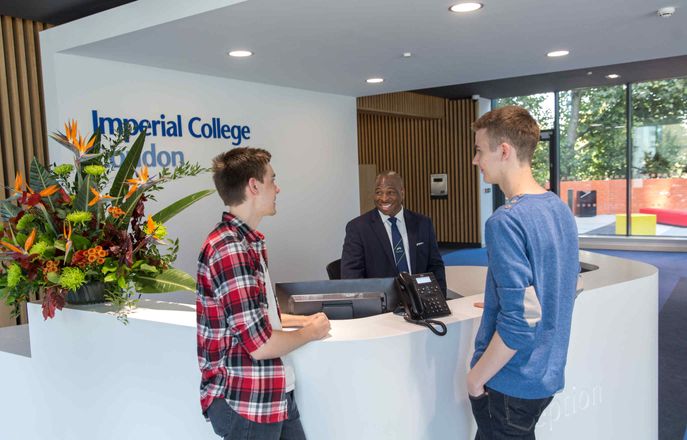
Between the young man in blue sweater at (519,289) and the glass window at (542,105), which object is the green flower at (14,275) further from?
the glass window at (542,105)

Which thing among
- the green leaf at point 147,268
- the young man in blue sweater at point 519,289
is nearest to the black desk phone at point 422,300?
the young man in blue sweater at point 519,289

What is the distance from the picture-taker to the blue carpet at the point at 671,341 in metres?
3.88

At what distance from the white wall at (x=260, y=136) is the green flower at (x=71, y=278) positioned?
8.62 ft

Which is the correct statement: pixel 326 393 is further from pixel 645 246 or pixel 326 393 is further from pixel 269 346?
pixel 645 246

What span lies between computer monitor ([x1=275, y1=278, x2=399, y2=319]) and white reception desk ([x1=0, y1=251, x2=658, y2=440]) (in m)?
0.19

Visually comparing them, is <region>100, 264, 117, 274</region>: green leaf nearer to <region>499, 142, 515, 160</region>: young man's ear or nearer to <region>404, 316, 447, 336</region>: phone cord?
<region>404, 316, 447, 336</region>: phone cord

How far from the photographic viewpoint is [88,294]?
2.65 meters

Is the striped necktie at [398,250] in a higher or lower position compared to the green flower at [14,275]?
lower

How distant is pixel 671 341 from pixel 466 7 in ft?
13.2

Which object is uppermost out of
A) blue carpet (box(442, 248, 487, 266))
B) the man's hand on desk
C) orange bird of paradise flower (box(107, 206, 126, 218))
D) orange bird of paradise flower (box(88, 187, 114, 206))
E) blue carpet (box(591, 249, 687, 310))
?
orange bird of paradise flower (box(88, 187, 114, 206))

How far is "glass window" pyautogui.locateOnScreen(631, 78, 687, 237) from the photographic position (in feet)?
38.8

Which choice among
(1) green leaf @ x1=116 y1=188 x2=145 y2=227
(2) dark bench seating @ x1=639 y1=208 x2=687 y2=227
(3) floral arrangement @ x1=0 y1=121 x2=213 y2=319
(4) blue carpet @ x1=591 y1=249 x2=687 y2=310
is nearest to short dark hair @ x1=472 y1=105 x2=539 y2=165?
(3) floral arrangement @ x1=0 y1=121 x2=213 y2=319

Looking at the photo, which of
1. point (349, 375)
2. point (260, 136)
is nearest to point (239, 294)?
point (349, 375)

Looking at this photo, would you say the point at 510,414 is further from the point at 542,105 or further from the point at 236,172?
the point at 542,105
